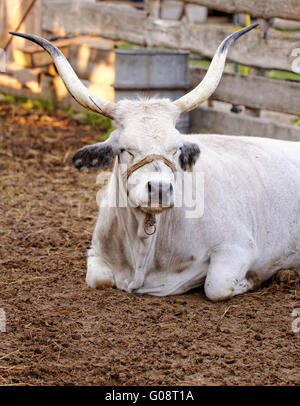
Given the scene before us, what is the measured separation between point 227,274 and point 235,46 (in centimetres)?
399

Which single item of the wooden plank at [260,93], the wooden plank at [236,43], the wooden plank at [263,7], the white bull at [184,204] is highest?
the wooden plank at [263,7]

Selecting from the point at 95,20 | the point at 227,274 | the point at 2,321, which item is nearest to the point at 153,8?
the point at 95,20

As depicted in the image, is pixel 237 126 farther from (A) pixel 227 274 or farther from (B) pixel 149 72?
(A) pixel 227 274

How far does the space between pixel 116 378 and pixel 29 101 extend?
25.6 feet

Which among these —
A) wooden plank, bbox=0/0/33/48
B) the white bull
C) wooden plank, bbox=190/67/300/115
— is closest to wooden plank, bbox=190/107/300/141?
wooden plank, bbox=190/67/300/115

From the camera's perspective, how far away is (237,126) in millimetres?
7730

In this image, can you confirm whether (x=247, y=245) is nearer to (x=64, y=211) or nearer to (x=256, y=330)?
(x=256, y=330)

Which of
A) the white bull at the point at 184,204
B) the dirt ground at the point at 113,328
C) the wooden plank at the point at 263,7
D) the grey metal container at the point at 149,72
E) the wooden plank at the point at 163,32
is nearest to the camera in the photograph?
the dirt ground at the point at 113,328

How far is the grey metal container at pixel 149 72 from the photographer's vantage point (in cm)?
770

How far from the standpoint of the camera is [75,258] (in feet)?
16.6

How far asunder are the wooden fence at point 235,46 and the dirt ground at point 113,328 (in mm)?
2597

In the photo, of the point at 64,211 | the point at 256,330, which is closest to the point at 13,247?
the point at 64,211

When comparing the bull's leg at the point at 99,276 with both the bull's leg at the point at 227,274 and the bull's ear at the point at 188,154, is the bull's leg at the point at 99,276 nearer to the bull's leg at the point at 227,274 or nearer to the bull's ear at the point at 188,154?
the bull's leg at the point at 227,274

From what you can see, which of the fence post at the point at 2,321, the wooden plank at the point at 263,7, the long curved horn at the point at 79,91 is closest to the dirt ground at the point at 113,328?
the fence post at the point at 2,321
